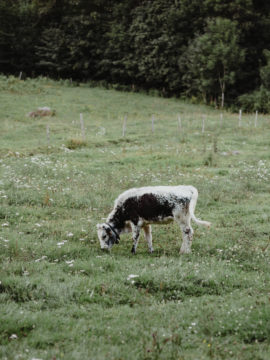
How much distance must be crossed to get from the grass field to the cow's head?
314 mm

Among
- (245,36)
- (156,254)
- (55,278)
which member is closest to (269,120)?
(245,36)

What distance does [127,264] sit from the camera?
8.73 metres

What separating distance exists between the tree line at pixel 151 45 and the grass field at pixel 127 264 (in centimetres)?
2945

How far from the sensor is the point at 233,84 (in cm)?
5138

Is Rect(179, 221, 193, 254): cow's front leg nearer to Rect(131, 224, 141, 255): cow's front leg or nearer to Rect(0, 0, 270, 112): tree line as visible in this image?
Rect(131, 224, 141, 255): cow's front leg

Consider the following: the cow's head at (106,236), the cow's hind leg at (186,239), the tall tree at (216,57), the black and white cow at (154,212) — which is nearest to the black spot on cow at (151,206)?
the black and white cow at (154,212)

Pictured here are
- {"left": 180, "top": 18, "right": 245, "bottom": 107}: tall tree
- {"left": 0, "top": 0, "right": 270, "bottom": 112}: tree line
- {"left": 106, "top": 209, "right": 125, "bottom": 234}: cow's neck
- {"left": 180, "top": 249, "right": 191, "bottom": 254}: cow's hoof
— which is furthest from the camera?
{"left": 0, "top": 0, "right": 270, "bottom": 112}: tree line

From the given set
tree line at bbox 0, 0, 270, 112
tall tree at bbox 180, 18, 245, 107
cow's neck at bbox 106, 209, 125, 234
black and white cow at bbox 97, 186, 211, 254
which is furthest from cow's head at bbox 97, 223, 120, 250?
tall tree at bbox 180, 18, 245, 107

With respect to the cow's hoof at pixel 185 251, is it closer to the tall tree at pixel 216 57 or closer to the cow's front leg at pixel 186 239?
the cow's front leg at pixel 186 239

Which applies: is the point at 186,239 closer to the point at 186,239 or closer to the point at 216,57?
the point at 186,239

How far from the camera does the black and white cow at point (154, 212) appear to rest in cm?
976

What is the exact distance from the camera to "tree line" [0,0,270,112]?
160 ft

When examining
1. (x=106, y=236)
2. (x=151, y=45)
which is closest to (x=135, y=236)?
(x=106, y=236)

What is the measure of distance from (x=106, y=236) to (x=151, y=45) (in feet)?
169
